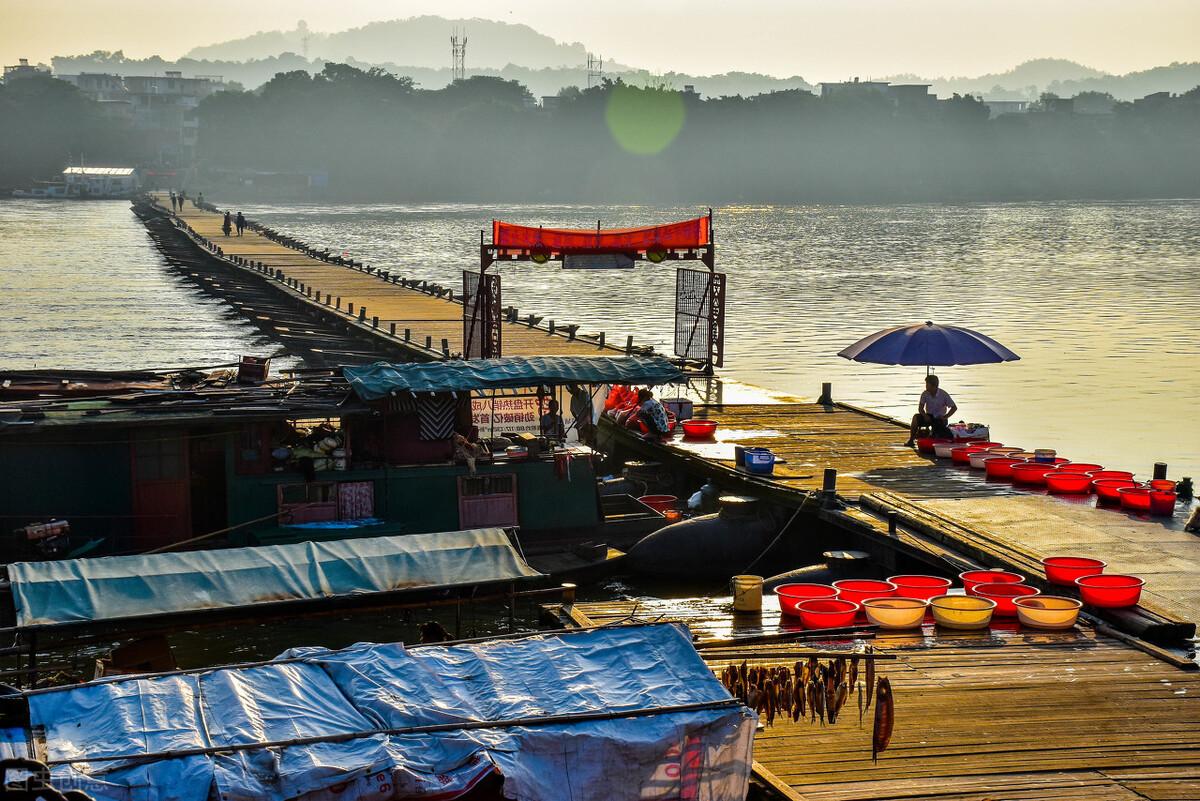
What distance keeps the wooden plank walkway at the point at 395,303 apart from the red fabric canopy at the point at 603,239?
583cm

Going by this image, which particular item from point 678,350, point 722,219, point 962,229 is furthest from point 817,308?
point 722,219

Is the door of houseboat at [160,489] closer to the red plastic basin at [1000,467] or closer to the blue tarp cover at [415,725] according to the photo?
the blue tarp cover at [415,725]

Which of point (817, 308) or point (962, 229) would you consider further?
point (962, 229)

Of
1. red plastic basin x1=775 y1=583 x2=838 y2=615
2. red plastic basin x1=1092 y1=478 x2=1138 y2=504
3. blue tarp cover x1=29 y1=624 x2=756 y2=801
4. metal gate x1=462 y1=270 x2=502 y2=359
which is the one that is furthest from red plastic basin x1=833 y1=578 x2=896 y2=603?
metal gate x1=462 y1=270 x2=502 y2=359

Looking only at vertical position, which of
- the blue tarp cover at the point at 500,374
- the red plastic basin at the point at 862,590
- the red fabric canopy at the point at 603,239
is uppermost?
the red fabric canopy at the point at 603,239

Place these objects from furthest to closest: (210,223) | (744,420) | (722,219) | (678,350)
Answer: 1. (722,219)
2. (210,223)
3. (678,350)
4. (744,420)

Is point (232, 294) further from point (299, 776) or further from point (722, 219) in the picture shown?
point (722, 219)

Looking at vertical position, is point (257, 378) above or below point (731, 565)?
above

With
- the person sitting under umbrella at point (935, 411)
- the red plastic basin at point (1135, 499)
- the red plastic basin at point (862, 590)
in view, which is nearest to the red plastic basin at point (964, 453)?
the person sitting under umbrella at point (935, 411)

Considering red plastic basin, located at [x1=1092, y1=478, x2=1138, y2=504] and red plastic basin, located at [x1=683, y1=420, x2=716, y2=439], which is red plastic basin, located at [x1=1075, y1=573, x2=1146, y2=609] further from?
red plastic basin, located at [x1=683, y1=420, x2=716, y2=439]

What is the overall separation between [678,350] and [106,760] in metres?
25.3

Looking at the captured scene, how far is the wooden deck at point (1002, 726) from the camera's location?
11.0 m

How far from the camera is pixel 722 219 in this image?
525ft

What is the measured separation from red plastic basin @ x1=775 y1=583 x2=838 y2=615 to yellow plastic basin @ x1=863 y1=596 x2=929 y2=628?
1.67ft
